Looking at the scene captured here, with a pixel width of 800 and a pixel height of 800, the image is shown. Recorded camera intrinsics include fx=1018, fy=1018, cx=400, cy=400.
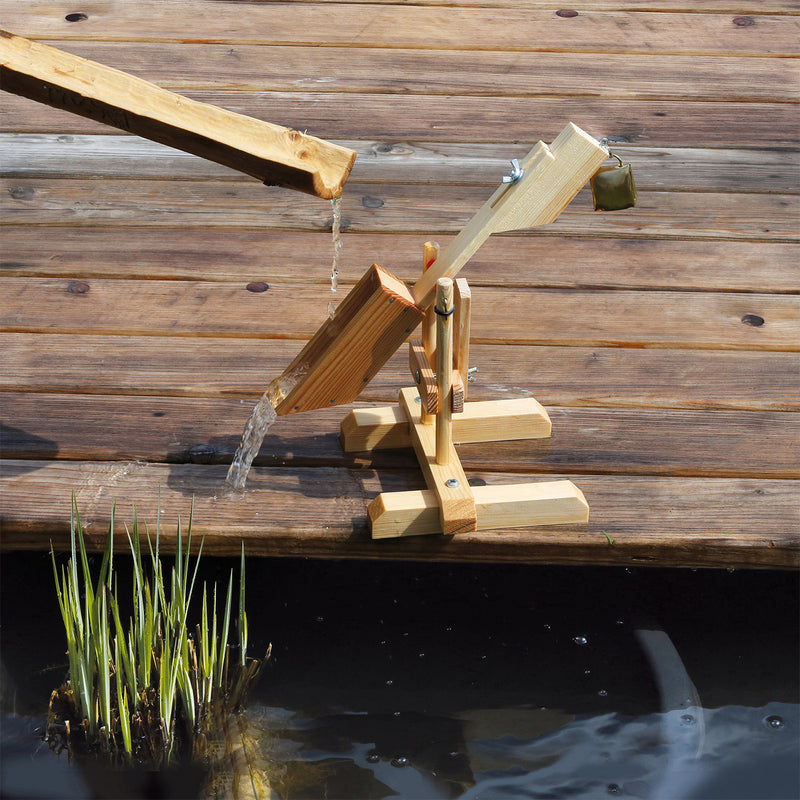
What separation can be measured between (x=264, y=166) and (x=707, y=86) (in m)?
1.87

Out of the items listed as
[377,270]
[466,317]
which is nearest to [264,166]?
[377,270]

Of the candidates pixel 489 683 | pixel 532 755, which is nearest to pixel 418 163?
pixel 489 683

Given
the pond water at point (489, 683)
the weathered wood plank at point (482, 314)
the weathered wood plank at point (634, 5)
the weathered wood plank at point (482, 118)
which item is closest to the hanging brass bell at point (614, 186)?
the weathered wood plank at point (482, 314)

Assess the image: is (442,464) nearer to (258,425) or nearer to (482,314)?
(258,425)

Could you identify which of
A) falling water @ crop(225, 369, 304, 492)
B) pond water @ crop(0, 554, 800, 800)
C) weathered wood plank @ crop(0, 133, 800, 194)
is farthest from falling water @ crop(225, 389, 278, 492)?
weathered wood plank @ crop(0, 133, 800, 194)

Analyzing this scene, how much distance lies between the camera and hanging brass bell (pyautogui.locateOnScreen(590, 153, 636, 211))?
132cm

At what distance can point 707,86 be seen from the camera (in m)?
2.67

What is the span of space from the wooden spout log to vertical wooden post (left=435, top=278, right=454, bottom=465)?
22 cm

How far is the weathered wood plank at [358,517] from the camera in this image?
1513 millimetres

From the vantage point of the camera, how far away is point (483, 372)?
1.84m

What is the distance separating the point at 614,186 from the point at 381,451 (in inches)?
23.0

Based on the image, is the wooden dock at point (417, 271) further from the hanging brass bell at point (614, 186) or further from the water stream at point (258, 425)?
the hanging brass bell at point (614, 186)

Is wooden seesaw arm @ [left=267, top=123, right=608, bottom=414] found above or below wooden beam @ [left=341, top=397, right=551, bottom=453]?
above

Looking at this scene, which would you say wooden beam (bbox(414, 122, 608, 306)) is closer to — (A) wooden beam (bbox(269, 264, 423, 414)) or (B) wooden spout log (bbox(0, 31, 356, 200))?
(A) wooden beam (bbox(269, 264, 423, 414))
